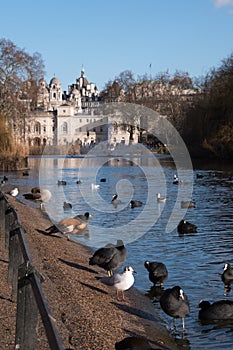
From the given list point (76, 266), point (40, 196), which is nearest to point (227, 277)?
point (76, 266)

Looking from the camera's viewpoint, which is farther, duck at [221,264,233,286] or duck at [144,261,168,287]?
duck at [221,264,233,286]

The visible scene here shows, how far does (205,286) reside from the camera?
10414mm

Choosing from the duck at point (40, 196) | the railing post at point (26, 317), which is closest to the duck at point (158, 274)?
the railing post at point (26, 317)

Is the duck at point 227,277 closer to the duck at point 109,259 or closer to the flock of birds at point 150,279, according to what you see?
the flock of birds at point 150,279

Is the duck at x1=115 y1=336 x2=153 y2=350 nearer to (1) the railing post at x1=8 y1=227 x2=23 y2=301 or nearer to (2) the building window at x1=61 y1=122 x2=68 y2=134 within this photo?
(1) the railing post at x1=8 y1=227 x2=23 y2=301

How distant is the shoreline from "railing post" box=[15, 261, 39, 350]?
1.51m

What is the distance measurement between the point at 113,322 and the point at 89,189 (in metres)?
22.5

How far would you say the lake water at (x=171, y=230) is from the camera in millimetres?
9625


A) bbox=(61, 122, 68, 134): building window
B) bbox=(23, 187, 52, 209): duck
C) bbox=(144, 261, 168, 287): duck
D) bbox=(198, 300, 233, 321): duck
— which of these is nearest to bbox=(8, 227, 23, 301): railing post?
bbox=(198, 300, 233, 321): duck

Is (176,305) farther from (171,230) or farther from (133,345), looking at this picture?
(171,230)

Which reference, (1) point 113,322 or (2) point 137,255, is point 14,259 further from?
(2) point 137,255

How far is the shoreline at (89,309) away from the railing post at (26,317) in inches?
59.5

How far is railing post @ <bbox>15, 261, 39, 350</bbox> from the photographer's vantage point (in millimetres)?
4266

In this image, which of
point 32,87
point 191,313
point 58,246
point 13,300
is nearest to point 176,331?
point 191,313
